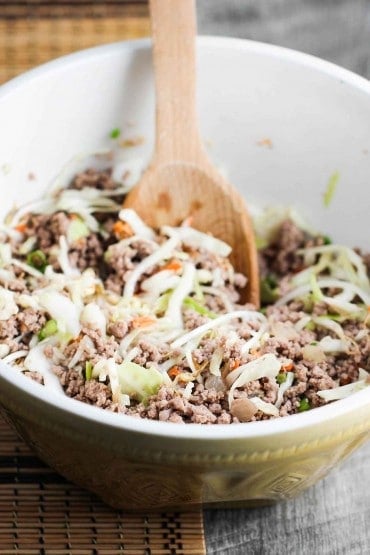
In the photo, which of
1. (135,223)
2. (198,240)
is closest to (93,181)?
(135,223)

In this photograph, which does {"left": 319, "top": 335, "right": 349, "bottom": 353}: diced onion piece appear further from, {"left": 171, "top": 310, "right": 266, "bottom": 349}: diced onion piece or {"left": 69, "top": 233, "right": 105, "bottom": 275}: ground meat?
{"left": 69, "top": 233, "right": 105, "bottom": 275}: ground meat

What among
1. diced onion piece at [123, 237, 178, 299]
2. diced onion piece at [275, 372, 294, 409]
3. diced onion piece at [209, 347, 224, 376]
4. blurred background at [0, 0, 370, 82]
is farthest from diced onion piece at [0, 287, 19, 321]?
blurred background at [0, 0, 370, 82]

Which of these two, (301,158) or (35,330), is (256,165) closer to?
(301,158)

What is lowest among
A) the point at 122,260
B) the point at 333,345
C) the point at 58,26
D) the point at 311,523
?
the point at 311,523

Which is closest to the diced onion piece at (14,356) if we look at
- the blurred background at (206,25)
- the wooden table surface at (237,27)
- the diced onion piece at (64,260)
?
the diced onion piece at (64,260)

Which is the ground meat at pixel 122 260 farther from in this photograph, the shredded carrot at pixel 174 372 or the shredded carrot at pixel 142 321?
the shredded carrot at pixel 174 372

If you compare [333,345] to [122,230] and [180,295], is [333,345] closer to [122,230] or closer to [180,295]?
[180,295]
